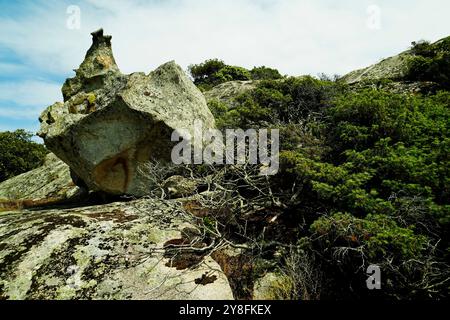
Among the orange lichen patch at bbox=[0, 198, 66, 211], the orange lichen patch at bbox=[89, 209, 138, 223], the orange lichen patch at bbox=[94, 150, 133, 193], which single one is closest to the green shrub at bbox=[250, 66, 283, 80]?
the orange lichen patch at bbox=[0, 198, 66, 211]

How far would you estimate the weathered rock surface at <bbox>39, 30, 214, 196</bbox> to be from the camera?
9.89 metres

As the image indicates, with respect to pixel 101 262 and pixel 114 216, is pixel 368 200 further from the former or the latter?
pixel 114 216

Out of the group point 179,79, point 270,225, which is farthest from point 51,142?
point 270,225

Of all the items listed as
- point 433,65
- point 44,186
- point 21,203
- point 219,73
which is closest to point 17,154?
point 44,186

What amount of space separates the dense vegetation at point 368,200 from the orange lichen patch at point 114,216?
2.94 metres

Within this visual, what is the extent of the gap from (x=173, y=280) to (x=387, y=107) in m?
7.32

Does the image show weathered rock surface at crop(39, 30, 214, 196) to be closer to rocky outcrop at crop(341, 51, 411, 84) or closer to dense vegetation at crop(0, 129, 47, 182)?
rocky outcrop at crop(341, 51, 411, 84)

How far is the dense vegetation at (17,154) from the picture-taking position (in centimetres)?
2997

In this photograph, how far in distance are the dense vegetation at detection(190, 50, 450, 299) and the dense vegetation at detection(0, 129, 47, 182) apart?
28.4 meters

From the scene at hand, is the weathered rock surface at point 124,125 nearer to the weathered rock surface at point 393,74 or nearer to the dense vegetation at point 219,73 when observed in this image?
the weathered rock surface at point 393,74

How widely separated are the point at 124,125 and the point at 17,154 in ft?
88.3
